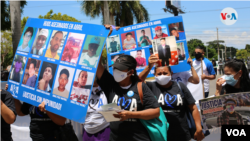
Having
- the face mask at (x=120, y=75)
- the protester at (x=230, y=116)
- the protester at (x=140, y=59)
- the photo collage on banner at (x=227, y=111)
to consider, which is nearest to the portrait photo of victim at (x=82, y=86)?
the face mask at (x=120, y=75)

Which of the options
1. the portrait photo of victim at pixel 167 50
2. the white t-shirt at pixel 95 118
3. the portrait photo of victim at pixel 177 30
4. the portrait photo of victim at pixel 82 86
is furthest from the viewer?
the portrait photo of victim at pixel 177 30

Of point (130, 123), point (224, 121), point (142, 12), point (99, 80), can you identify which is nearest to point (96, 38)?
point (99, 80)

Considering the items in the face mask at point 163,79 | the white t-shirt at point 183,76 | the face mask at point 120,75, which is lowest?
the white t-shirt at point 183,76

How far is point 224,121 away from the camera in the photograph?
3.35m

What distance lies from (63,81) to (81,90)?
270 millimetres

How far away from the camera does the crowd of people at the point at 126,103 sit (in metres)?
2.60

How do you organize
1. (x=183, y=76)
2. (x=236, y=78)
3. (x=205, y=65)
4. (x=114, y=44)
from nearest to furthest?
(x=236, y=78) < (x=114, y=44) < (x=183, y=76) < (x=205, y=65)

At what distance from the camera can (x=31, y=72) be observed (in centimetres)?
303

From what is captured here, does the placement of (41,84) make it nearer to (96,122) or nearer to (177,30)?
(96,122)

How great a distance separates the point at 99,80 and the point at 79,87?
322 millimetres

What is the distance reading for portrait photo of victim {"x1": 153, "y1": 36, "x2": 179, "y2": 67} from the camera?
3543 millimetres

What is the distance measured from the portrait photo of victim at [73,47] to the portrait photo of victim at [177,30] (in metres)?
1.72

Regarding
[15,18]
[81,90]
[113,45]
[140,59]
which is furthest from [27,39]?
[15,18]

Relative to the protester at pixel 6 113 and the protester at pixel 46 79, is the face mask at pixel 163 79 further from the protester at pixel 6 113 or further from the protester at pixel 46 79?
the protester at pixel 6 113
